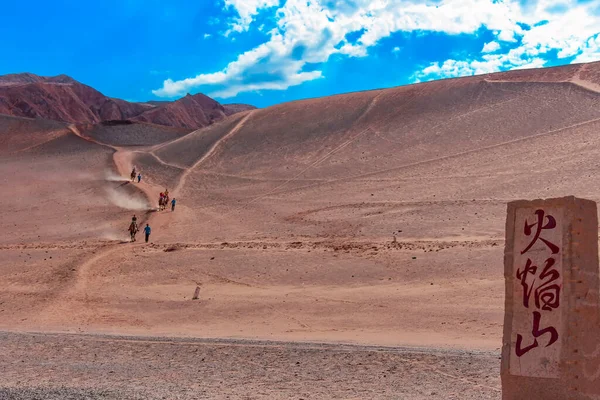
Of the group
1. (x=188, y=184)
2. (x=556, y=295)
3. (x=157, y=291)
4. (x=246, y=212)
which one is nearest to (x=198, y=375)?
(x=556, y=295)

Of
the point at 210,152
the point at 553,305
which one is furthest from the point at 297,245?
the point at 210,152

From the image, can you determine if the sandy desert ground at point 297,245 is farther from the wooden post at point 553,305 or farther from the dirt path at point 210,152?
the wooden post at point 553,305

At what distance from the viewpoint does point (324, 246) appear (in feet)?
89.6

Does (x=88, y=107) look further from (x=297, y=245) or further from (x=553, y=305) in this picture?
(x=553, y=305)

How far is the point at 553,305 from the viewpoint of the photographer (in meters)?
7.32

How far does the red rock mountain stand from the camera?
420ft

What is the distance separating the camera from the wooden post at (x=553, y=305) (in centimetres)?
723

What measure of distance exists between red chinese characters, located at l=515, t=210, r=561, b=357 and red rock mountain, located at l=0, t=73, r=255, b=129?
126m

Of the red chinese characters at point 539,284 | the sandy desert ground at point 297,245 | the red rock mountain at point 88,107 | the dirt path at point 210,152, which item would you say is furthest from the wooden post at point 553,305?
the red rock mountain at point 88,107

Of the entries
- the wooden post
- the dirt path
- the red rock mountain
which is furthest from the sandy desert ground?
the red rock mountain

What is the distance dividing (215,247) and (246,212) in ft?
28.6

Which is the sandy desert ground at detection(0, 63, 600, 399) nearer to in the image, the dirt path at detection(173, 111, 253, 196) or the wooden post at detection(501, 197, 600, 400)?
the dirt path at detection(173, 111, 253, 196)

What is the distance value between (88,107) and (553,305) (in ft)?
491

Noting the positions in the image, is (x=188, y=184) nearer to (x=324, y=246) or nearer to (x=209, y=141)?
(x=209, y=141)
